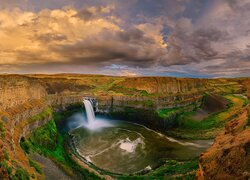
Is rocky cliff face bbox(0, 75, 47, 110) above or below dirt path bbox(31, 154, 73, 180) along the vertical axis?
above

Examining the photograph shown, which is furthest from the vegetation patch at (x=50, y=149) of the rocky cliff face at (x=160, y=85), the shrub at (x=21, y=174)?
the rocky cliff face at (x=160, y=85)

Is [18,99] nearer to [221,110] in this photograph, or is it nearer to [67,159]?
[67,159]

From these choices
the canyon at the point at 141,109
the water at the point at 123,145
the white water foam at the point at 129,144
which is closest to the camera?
the canyon at the point at 141,109

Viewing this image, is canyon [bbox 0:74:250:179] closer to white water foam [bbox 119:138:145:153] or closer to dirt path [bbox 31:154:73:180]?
dirt path [bbox 31:154:73:180]

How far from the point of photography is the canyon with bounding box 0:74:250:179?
17.4 m

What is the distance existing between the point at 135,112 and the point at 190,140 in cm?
2307

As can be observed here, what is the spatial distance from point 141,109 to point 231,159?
66365mm

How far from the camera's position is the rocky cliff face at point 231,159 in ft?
48.9

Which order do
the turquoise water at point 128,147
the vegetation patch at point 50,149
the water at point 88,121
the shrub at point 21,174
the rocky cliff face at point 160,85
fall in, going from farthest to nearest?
the rocky cliff face at point 160,85 < the water at point 88,121 < the turquoise water at point 128,147 < the vegetation patch at point 50,149 < the shrub at point 21,174

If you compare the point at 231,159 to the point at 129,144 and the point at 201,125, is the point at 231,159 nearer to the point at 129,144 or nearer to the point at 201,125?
the point at 129,144

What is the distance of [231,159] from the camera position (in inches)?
619

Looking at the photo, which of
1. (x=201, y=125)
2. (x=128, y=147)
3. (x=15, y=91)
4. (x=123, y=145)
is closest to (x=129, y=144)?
Result: (x=123, y=145)

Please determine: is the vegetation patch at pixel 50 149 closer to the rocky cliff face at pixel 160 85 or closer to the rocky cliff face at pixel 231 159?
the rocky cliff face at pixel 231 159

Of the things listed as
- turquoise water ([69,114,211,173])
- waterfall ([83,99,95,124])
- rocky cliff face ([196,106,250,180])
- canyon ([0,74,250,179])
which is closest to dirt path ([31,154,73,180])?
canyon ([0,74,250,179])
